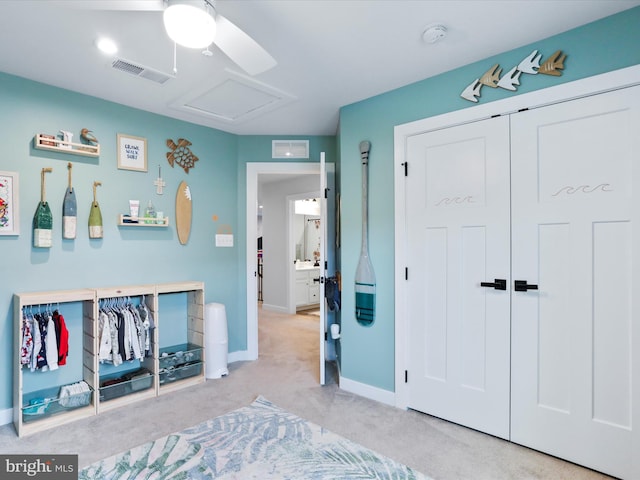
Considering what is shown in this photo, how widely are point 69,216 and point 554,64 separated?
3529 mm

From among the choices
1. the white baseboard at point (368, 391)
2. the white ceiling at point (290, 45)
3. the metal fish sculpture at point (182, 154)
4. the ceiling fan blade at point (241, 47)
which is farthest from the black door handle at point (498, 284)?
the metal fish sculpture at point (182, 154)

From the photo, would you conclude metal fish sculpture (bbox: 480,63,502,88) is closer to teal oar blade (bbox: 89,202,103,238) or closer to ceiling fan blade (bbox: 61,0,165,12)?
ceiling fan blade (bbox: 61,0,165,12)

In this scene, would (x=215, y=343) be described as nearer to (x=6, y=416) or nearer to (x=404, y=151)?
(x=6, y=416)

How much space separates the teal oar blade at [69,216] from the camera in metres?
2.78

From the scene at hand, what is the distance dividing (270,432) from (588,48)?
9.98 feet

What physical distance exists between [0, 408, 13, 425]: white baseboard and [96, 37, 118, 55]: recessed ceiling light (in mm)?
2590

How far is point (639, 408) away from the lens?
1871 mm

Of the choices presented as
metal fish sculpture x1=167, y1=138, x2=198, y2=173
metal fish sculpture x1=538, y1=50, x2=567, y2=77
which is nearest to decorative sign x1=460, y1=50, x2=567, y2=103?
metal fish sculpture x1=538, y1=50, x2=567, y2=77

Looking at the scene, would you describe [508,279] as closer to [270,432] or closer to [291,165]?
[270,432]

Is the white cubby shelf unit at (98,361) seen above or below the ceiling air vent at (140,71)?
below

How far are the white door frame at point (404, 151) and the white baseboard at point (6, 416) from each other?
2842 mm

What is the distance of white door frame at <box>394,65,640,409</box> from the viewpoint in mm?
2140

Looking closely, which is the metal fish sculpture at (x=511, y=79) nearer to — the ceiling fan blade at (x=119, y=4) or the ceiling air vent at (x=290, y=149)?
the ceiling fan blade at (x=119, y=4)

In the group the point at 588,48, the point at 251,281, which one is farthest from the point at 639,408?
the point at 251,281
